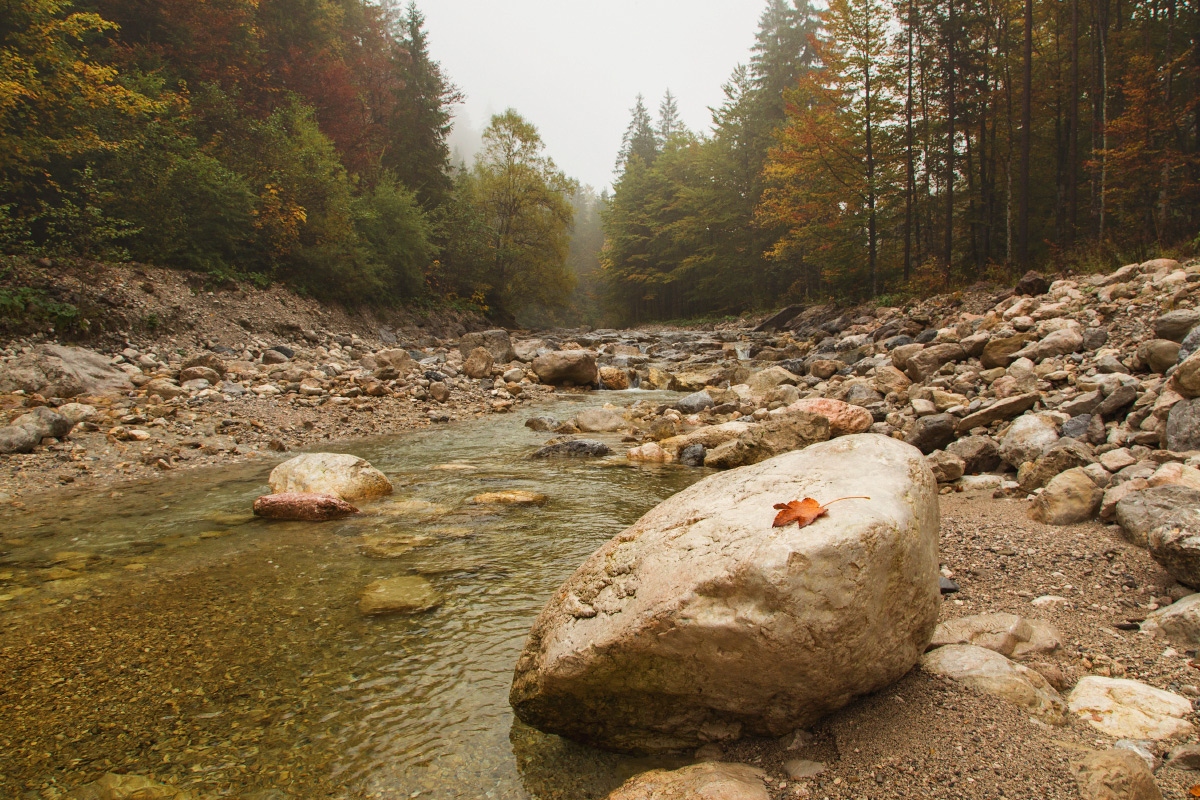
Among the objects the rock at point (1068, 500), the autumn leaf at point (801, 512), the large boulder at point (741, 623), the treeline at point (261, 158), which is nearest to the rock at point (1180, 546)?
the rock at point (1068, 500)

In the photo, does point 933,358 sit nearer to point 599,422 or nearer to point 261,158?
point 599,422

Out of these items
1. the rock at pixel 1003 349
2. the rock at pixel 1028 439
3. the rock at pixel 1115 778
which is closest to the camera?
the rock at pixel 1115 778

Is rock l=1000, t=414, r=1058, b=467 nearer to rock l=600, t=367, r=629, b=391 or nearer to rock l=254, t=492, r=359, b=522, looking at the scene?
rock l=254, t=492, r=359, b=522

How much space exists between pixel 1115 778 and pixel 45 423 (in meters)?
9.18

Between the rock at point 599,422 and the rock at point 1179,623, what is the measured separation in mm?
7689

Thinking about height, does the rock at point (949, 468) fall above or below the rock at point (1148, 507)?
below

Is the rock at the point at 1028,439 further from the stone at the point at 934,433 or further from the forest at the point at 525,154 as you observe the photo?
the forest at the point at 525,154

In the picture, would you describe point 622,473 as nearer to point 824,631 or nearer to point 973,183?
point 824,631

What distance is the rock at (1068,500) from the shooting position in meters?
3.80

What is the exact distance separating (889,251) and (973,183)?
403cm

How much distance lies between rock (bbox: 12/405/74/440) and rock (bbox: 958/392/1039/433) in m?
10.4

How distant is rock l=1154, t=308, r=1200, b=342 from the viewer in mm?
5746

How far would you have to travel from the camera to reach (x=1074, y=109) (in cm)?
1534

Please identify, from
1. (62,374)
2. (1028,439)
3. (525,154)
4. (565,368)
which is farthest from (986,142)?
(62,374)
